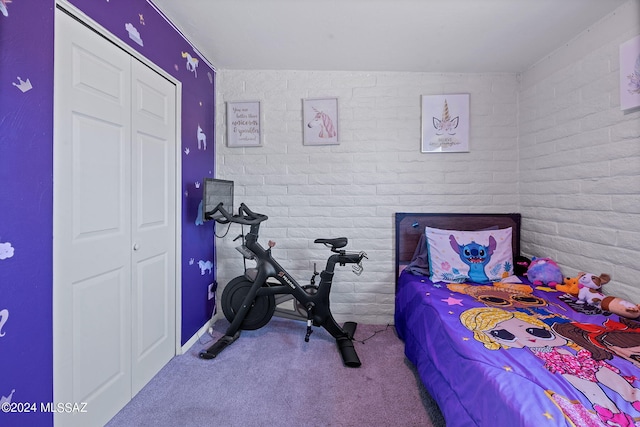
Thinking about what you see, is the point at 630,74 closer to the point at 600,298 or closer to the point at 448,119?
the point at 448,119

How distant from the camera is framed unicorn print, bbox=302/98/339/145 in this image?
256cm

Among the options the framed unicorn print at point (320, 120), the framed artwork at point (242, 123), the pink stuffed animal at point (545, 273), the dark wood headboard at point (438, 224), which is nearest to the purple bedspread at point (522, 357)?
the pink stuffed animal at point (545, 273)

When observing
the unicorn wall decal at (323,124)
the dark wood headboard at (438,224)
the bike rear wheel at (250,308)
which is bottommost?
the bike rear wheel at (250,308)

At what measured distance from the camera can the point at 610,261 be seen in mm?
1773

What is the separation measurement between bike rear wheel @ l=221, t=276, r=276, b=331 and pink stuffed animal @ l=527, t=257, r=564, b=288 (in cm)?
201

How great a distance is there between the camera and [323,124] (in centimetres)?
257

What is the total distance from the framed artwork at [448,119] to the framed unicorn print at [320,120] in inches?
31.4

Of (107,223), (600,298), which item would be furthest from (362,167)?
(107,223)

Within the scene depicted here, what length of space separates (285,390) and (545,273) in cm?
200

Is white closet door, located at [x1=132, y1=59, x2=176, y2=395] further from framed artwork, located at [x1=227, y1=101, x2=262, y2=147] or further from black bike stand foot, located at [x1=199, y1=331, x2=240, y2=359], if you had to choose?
framed artwork, located at [x1=227, y1=101, x2=262, y2=147]

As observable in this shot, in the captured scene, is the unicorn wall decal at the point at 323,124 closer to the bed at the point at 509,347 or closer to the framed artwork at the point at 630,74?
the bed at the point at 509,347

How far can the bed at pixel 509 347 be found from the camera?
949 millimetres

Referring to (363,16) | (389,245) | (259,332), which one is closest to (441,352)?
(389,245)

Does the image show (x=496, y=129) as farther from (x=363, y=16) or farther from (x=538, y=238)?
(x=363, y=16)
